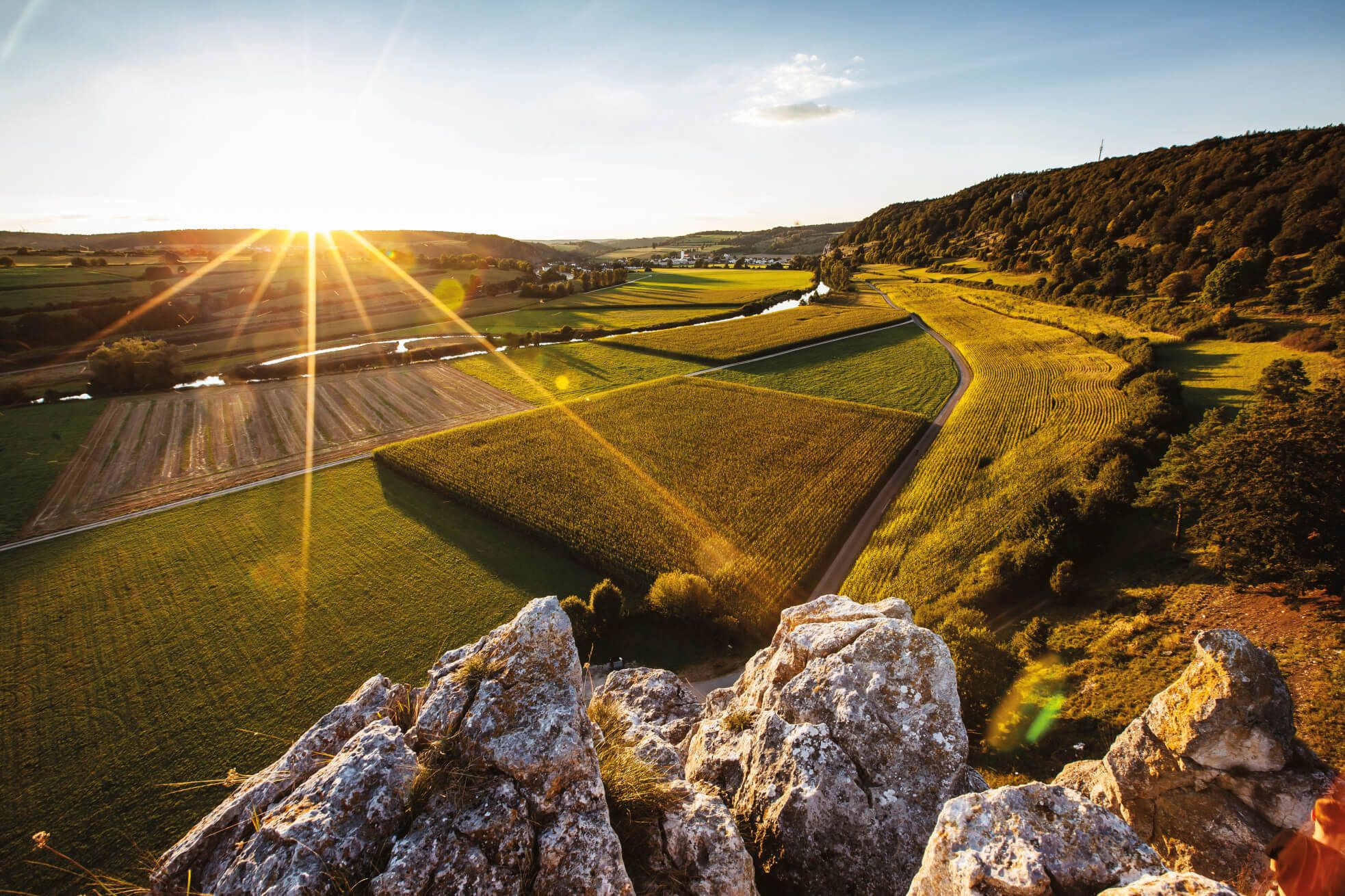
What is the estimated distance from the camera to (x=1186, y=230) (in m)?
84.6

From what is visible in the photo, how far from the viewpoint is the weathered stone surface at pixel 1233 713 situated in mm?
7270

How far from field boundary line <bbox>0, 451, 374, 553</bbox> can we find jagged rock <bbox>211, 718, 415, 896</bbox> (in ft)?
141

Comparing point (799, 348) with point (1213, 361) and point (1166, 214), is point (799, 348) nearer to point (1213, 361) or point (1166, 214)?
point (1213, 361)

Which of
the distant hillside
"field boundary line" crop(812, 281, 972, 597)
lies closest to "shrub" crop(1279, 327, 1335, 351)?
"field boundary line" crop(812, 281, 972, 597)

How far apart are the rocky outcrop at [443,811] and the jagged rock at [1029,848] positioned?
385 cm

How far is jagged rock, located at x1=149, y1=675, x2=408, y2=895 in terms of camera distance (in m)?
6.14

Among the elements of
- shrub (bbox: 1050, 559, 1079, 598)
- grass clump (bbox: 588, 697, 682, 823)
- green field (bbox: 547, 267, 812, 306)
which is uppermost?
green field (bbox: 547, 267, 812, 306)

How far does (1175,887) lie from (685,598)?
20.7 m

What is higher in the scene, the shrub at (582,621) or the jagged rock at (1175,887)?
the jagged rock at (1175,887)

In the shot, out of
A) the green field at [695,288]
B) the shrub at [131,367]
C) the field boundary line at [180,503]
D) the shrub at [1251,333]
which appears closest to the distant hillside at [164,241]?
the green field at [695,288]

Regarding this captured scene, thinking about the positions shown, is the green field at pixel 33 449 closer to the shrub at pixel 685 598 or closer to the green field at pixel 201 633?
the green field at pixel 201 633

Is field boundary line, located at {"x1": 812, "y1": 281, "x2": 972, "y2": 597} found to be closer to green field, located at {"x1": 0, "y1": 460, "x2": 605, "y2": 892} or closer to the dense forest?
green field, located at {"x1": 0, "y1": 460, "x2": 605, "y2": 892}

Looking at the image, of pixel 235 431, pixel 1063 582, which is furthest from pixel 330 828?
pixel 235 431

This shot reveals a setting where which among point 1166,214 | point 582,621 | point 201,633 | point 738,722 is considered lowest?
point 201,633
